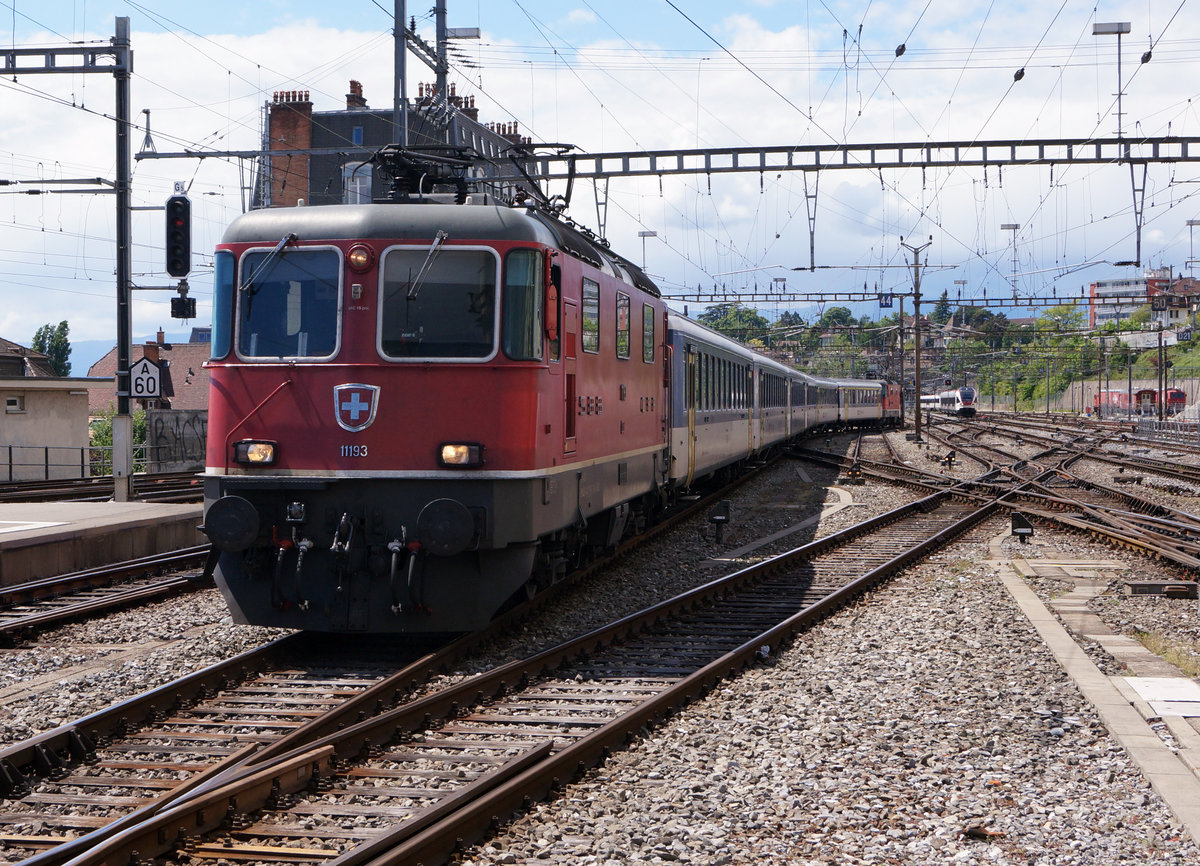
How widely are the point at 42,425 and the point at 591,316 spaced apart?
2689cm

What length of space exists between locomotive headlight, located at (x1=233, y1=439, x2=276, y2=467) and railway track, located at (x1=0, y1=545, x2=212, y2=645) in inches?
101

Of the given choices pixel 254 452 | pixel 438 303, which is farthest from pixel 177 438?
pixel 438 303

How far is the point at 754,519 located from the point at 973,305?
34675 millimetres

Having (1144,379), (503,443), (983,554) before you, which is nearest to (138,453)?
(983,554)

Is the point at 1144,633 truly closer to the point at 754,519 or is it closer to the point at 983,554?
the point at 983,554

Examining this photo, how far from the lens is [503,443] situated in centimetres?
867

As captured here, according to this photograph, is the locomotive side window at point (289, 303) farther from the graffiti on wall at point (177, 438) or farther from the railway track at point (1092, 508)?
the graffiti on wall at point (177, 438)

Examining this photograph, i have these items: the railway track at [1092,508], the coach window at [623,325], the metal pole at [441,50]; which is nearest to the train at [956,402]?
→ the railway track at [1092,508]

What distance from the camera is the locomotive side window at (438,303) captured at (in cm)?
872

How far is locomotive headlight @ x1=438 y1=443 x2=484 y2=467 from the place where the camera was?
8625 millimetres

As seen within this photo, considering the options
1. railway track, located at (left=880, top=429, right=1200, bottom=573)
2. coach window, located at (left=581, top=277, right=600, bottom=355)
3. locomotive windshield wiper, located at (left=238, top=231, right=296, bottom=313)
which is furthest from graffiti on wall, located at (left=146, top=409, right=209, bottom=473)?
locomotive windshield wiper, located at (left=238, top=231, right=296, bottom=313)

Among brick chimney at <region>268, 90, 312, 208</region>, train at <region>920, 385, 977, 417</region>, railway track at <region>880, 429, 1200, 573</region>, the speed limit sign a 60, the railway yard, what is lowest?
the railway yard

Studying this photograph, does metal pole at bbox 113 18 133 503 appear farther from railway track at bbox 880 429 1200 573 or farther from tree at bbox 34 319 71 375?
tree at bbox 34 319 71 375

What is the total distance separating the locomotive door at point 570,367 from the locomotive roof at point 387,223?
0.78 metres
